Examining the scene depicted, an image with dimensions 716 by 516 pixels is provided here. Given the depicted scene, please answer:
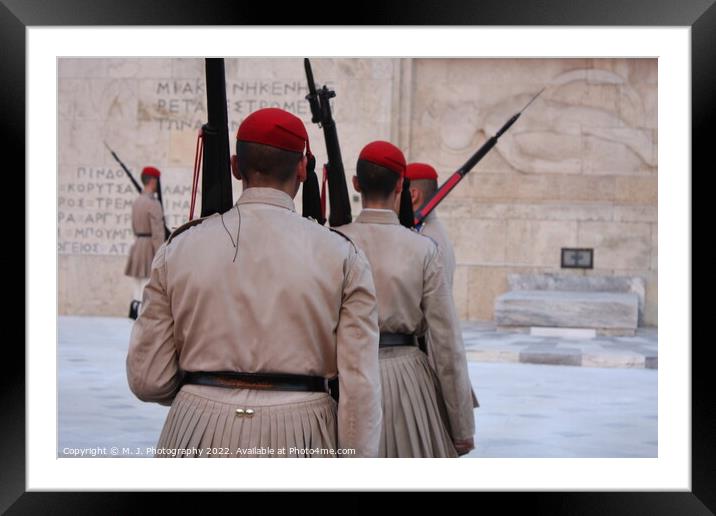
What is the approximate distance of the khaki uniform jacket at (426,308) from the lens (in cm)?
403

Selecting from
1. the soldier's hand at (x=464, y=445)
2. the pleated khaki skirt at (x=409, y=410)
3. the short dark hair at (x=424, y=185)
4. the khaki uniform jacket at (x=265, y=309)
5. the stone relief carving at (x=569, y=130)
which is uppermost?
the stone relief carving at (x=569, y=130)

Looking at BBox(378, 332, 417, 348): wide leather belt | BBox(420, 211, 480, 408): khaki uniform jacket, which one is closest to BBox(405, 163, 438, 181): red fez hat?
BBox(420, 211, 480, 408): khaki uniform jacket

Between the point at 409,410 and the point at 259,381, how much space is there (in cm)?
98

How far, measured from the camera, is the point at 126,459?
384 cm

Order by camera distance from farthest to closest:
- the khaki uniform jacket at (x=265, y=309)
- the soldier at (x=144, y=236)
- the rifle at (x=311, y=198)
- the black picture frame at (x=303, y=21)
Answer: the soldier at (x=144, y=236) → the rifle at (x=311, y=198) → the black picture frame at (x=303, y=21) → the khaki uniform jacket at (x=265, y=309)

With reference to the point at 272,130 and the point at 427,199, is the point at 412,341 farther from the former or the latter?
the point at 427,199

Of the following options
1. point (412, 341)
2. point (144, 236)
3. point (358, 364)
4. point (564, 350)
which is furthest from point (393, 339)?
point (144, 236)

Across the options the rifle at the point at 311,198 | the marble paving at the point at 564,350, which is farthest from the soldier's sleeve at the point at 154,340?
the marble paving at the point at 564,350

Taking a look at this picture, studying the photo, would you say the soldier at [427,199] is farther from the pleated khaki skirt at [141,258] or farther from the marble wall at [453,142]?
the marble wall at [453,142]

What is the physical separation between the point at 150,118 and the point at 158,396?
36.5 ft

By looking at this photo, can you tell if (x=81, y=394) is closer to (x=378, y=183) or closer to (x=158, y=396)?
(x=378, y=183)

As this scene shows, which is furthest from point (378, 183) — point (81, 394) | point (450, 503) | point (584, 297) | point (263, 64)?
point (263, 64)

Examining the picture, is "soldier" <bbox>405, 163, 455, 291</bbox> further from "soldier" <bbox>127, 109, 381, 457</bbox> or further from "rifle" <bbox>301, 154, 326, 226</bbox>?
"soldier" <bbox>127, 109, 381, 457</bbox>

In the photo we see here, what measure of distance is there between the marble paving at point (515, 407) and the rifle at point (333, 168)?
1252 mm
